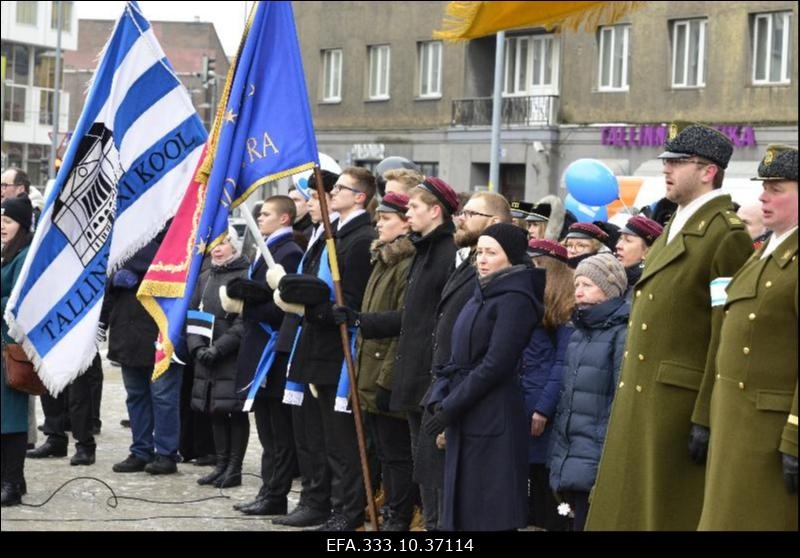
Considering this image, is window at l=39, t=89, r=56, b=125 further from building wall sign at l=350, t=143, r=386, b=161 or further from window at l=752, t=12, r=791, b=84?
window at l=752, t=12, r=791, b=84

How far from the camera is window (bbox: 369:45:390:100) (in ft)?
135

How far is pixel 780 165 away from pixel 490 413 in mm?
2322

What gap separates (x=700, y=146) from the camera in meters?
6.44

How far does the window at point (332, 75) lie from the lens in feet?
140

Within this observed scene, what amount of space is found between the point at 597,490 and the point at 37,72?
56.8m

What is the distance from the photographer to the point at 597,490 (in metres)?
6.75


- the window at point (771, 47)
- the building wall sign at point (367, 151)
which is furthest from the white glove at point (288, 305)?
the building wall sign at point (367, 151)

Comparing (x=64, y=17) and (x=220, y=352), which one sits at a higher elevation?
(x=64, y=17)

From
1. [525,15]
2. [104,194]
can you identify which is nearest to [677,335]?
[525,15]

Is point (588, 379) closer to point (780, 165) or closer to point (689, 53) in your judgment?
point (780, 165)

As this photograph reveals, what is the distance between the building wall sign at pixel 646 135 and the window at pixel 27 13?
30.3 metres

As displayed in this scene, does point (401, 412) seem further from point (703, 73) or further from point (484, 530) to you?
point (703, 73)

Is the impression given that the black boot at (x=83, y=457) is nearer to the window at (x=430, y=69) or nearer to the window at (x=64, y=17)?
the window at (x=430, y=69)
